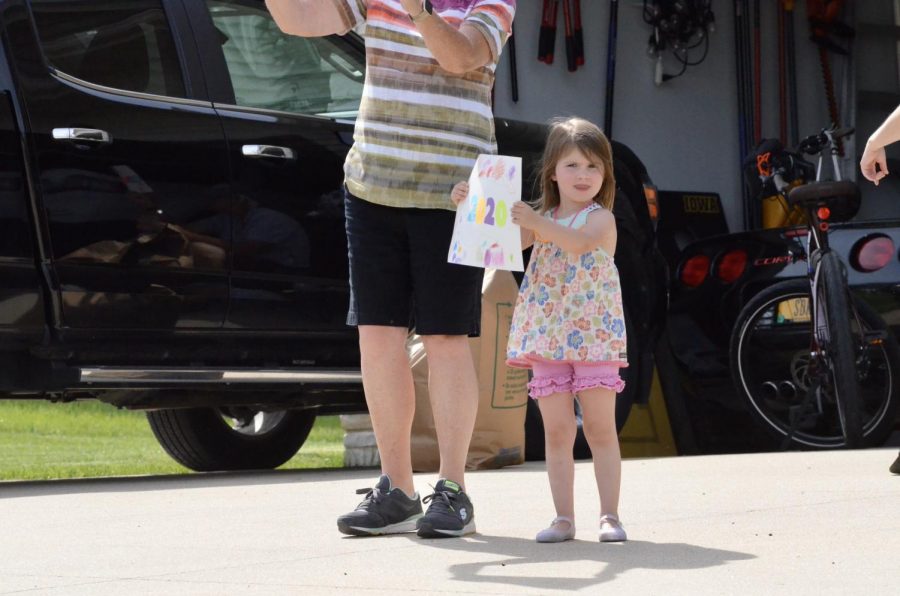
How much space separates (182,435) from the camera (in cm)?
703

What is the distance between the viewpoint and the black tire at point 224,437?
702 centimetres

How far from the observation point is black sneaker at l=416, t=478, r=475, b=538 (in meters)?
4.00

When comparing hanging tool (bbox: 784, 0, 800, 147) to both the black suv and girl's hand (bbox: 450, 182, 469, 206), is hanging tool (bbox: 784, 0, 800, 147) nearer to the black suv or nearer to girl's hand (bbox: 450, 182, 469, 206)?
the black suv

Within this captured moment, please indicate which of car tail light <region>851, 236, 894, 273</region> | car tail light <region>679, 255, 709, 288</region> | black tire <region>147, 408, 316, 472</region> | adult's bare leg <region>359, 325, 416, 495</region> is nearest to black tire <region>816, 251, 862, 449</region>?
car tail light <region>851, 236, 894, 273</region>

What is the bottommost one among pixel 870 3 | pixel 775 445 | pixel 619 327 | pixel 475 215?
pixel 775 445

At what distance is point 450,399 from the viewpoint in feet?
13.6

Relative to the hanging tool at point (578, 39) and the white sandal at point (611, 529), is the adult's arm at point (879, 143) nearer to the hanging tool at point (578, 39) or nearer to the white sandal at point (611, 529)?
the white sandal at point (611, 529)

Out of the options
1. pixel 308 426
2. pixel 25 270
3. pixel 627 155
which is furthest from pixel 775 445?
pixel 25 270

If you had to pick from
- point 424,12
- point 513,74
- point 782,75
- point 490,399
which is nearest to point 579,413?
point 490,399

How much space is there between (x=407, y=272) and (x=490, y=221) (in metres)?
0.33

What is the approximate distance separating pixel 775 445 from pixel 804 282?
0.76 meters

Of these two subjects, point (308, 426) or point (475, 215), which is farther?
point (308, 426)

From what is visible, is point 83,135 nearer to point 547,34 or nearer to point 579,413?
point 579,413

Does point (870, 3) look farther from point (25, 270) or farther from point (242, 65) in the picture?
point (25, 270)
